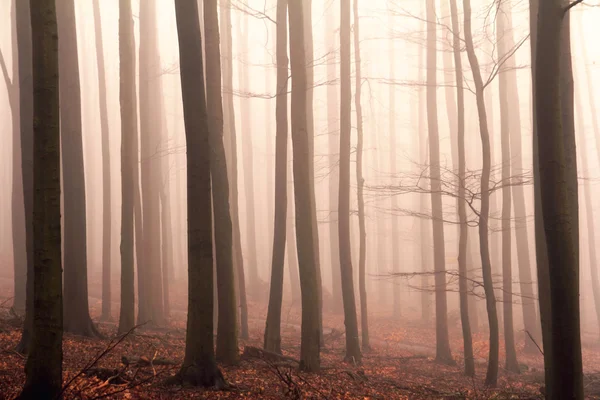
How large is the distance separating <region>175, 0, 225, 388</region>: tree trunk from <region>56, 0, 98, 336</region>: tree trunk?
3.88 m

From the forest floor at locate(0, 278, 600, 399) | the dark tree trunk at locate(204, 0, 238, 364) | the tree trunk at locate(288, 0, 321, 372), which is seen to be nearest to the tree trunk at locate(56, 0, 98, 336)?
the forest floor at locate(0, 278, 600, 399)

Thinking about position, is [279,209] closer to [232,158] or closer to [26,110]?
[26,110]

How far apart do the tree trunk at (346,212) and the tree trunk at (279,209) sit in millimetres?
2057

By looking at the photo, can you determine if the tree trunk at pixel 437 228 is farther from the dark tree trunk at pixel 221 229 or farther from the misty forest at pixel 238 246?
the dark tree trunk at pixel 221 229

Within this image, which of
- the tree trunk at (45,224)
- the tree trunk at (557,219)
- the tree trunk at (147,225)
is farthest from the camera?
the tree trunk at (147,225)

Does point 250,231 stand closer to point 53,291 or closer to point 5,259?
point 5,259

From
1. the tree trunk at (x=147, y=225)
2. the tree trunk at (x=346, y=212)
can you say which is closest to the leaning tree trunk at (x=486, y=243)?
the tree trunk at (x=346, y=212)

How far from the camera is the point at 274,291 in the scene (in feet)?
33.1

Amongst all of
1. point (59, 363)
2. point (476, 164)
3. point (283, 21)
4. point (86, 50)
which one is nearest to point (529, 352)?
point (283, 21)

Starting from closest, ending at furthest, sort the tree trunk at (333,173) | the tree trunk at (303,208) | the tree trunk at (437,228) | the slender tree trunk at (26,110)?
the slender tree trunk at (26,110) < the tree trunk at (303,208) < the tree trunk at (437,228) < the tree trunk at (333,173)

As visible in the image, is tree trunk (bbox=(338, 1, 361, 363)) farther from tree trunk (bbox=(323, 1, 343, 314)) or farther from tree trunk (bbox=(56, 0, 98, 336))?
tree trunk (bbox=(323, 1, 343, 314))

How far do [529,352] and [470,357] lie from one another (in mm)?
5807

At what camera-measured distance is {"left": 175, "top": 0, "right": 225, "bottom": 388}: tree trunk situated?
632 centimetres

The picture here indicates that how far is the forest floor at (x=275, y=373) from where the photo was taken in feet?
19.2
